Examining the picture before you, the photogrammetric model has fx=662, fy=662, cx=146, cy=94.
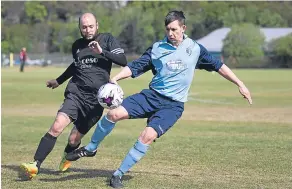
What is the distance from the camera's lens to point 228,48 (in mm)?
90688

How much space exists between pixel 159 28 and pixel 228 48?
21723 millimetres

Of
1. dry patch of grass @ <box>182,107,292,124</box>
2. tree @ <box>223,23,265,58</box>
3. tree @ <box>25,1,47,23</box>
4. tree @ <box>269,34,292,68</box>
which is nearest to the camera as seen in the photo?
dry patch of grass @ <box>182,107,292,124</box>

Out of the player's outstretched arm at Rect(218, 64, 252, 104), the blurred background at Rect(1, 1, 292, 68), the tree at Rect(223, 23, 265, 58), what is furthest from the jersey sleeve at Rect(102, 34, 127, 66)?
the tree at Rect(223, 23, 265, 58)

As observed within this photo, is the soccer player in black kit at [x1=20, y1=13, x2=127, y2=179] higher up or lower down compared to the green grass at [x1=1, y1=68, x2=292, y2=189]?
higher up

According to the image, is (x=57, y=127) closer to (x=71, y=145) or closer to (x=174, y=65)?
(x=71, y=145)

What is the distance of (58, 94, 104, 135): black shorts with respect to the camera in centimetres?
871

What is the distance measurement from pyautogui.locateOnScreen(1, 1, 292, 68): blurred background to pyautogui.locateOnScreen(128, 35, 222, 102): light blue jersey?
244ft

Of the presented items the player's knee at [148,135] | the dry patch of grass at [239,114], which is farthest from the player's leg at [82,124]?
the dry patch of grass at [239,114]

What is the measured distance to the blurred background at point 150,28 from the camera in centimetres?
8831

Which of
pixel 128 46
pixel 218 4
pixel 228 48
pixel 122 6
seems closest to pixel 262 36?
pixel 228 48

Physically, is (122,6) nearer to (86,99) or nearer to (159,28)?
(159,28)

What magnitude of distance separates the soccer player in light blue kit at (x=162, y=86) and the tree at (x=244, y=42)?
261 ft

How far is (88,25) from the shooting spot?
866 cm

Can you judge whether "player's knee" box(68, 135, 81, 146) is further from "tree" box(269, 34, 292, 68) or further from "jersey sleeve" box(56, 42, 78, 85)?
"tree" box(269, 34, 292, 68)
